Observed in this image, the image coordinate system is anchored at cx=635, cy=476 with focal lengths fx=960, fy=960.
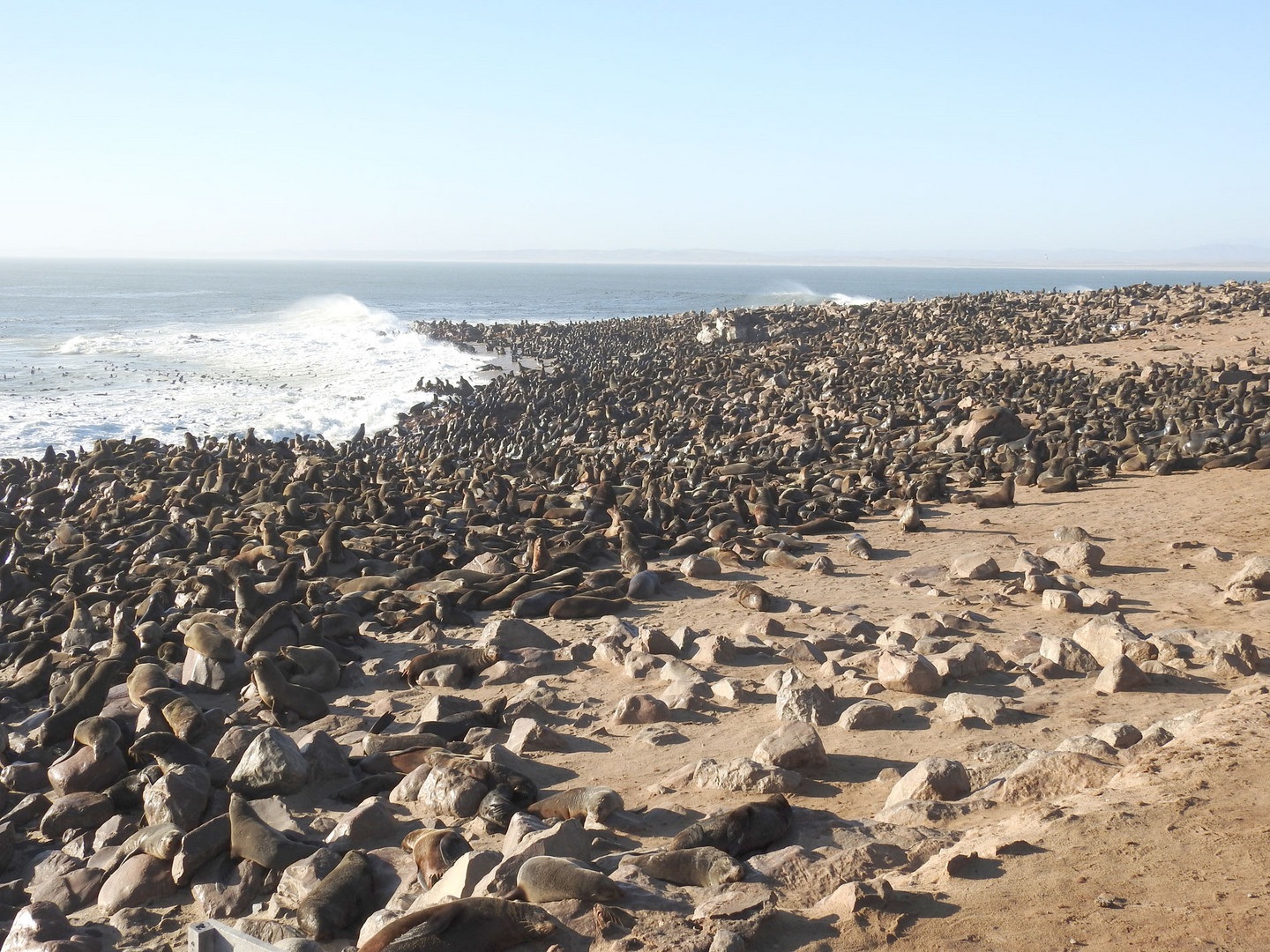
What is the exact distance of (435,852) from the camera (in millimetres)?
4227

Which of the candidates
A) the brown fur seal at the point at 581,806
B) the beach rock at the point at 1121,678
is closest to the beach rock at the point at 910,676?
the beach rock at the point at 1121,678

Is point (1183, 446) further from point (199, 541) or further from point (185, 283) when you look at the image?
point (185, 283)

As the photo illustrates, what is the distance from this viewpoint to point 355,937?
3984 millimetres

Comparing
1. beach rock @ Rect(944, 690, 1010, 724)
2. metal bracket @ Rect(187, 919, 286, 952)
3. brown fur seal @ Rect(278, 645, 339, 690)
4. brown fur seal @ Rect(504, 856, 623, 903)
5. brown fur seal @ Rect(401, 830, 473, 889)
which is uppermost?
metal bracket @ Rect(187, 919, 286, 952)

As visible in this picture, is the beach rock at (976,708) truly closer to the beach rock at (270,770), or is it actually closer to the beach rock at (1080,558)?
the beach rock at (1080,558)

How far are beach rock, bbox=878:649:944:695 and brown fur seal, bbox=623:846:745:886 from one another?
2.42m

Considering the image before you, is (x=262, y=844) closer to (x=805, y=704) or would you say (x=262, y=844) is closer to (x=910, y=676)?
(x=805, y=704)

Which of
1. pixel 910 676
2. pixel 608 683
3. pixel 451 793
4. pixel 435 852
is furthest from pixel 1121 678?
pixel 435 852

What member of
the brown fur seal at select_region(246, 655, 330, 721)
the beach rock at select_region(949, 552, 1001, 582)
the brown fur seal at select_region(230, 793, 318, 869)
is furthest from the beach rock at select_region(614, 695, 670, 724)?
the beach rock at select_region(949, 552, 1001, 582)

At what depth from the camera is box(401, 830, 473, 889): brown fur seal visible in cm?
416

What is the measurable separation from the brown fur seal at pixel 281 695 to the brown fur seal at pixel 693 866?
3.56 m

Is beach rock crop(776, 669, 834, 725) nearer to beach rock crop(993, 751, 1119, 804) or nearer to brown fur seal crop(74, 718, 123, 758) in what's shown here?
beach rock crop(993, 751, 1119, 804)

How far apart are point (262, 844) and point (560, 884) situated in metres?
1.88

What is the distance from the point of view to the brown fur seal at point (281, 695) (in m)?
6.61
